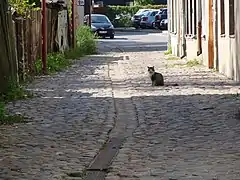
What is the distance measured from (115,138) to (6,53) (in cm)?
508

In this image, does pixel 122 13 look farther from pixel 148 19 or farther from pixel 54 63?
pixel 54 63

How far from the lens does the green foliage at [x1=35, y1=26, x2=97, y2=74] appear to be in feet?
73.9

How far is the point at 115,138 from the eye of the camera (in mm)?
10570

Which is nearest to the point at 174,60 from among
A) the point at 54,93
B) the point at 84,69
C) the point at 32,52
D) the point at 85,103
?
the point at 84,69

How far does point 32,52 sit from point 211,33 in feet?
17.2

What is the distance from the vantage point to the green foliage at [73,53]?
2253cm

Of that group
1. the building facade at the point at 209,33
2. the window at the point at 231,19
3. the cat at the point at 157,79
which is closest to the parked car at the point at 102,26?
the building facade at the point at 209,33

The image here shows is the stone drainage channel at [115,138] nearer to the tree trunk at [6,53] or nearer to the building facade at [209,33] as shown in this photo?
the tree trunk at [6,53]

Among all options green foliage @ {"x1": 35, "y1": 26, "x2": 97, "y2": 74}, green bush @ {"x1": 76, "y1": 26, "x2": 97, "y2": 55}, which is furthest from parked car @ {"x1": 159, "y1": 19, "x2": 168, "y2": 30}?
A: green bush @ {"x1": 76, "y1": 26, "x2": 97, "y2": 55}

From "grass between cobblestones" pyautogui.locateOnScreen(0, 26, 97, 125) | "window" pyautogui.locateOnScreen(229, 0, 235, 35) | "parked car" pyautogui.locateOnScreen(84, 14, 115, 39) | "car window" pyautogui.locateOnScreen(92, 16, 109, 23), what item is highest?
"window" pyautogui.locateOnScreen(229, 0, 235, 35)

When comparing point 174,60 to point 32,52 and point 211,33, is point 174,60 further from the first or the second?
point 32,52

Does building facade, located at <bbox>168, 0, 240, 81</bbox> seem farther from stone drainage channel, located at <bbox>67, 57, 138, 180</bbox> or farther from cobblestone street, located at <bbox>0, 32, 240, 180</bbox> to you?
stone drainage channel, located at <bbox>67, 57, 138, 180</bbox>

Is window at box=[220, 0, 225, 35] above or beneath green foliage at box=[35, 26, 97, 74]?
above

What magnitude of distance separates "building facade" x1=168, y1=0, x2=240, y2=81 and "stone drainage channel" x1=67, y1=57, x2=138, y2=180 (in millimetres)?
3947
